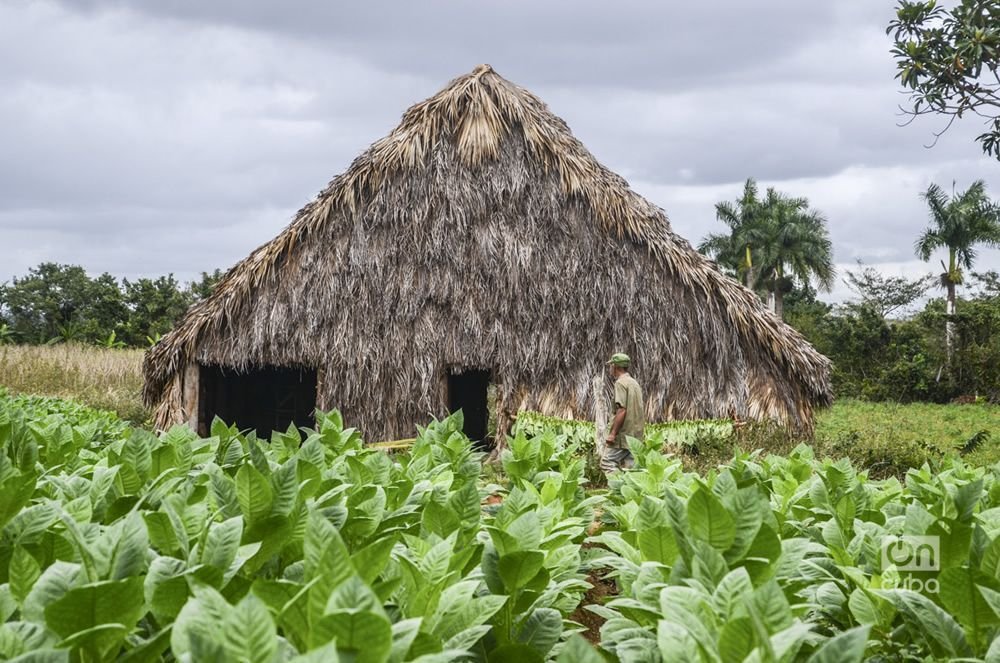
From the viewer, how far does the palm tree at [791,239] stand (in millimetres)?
48250

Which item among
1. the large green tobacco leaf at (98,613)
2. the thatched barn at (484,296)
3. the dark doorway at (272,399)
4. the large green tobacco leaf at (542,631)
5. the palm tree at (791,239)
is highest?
the palm tree at (791,239)

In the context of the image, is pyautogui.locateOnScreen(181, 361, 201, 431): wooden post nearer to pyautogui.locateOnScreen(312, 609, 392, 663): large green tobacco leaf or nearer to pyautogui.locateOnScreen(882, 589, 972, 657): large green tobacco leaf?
pyautogui.locateOnScreen(882, 589, 972, 657): large green tobacco leaf

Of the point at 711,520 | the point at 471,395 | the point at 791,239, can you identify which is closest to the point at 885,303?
the point at 791,239

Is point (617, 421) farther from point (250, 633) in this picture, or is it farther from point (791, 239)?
point (791, 239)

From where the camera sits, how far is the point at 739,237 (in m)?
49.2

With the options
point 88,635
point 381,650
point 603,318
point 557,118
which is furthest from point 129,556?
point 557,118

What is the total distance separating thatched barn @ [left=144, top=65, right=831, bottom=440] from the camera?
1152 centimetres

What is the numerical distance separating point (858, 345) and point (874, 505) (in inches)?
1259

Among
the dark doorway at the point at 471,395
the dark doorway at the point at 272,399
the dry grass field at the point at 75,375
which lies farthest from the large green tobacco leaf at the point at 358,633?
the dry grass field at the point at 75,375

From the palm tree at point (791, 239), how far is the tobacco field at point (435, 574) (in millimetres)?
47956

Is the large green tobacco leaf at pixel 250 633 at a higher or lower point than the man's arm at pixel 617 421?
higher

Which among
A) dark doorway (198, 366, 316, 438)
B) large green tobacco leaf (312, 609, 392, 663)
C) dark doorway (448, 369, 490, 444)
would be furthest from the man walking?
dark doorway (448, 369, 490, 444)

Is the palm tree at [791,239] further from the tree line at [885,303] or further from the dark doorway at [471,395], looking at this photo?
the dark doorway at [471,395]

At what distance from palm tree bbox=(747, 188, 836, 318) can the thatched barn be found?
38604 mm
